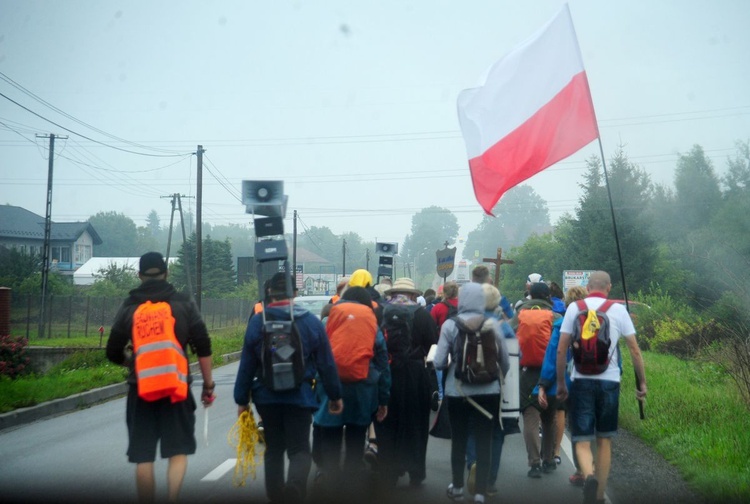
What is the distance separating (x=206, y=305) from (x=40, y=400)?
3631cm

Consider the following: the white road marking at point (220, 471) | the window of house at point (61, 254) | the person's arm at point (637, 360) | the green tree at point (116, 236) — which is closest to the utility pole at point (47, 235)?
the white road marking at point (220, 471)

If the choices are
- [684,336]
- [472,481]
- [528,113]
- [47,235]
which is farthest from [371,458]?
[47,235]

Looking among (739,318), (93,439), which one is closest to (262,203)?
(93,439)

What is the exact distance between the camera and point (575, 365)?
684cm

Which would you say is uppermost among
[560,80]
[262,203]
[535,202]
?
[535,202]

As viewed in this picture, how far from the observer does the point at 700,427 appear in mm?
9633

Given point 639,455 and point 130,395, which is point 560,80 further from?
point 130,395

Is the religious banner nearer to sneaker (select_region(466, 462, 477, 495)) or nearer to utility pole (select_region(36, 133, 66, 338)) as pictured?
sneaker (select_region(466, 462, 477, 495))

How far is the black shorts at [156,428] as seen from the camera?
5.52 metres

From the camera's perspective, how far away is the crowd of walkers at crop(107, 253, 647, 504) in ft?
18.5

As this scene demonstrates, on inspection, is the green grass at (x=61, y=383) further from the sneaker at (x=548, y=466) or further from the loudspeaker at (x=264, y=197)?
A: the sneaker at (x=548, y=466)

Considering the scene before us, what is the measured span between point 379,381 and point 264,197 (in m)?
1.83

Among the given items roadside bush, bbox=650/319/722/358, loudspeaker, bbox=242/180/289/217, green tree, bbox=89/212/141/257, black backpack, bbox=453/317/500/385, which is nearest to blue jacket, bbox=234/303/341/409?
loudspeaker, bbox=242/180/289/217

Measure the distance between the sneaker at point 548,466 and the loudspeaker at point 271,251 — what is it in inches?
143
